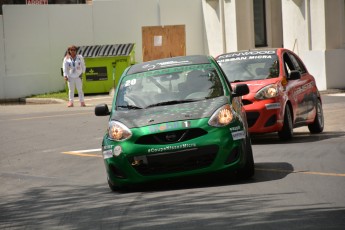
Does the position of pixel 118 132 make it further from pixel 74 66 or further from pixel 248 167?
pixel 74 66

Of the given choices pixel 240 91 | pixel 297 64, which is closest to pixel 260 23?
pixel 297 64

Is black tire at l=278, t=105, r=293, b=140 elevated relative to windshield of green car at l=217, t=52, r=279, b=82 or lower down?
lower down

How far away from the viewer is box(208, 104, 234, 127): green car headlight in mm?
11539

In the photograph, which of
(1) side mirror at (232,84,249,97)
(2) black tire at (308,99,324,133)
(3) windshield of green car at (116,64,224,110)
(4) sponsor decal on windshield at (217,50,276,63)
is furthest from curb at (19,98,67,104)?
(1) side mirror at (232,84,249,97)

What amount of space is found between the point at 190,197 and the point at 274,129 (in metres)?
5.67

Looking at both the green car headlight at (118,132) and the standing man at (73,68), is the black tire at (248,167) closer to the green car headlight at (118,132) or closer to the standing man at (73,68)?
the green car headlight at (118,132)

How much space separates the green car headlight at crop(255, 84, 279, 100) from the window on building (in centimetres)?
1892

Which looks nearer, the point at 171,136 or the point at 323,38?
the point at 171,136

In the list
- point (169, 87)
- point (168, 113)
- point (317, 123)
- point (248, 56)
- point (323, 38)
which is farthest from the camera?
point (323, 38)

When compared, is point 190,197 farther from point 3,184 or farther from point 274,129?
point 274,129

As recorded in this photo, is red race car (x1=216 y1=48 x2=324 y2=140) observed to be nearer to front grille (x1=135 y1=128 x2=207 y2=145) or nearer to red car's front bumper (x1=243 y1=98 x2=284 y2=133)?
red car's front bumper (x1=243 y1=98 x2=284 y2=133)

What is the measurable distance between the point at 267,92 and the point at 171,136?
5.08m

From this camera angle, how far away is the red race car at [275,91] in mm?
16172

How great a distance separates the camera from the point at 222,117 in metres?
11.6
